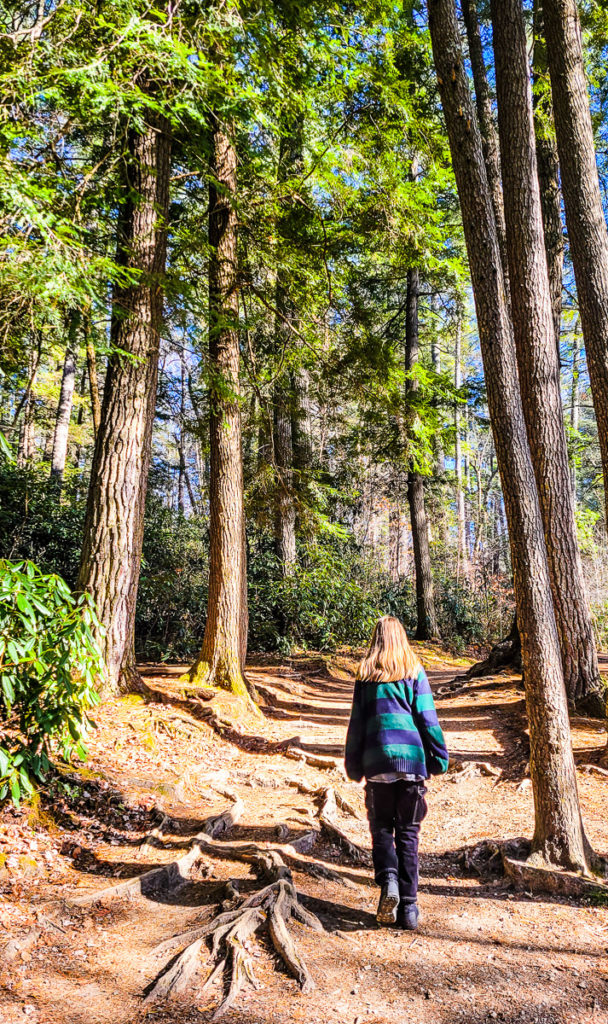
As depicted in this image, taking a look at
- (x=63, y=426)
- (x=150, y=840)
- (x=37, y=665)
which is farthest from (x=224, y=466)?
(x=63, y=426)

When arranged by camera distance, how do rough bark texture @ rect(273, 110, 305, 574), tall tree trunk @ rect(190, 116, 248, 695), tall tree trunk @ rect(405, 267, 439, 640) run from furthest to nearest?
tall tree trunk @ rect(405, 267, 439, 640) < rough bark texture @ rect(273, 110, 305, 574) < tall tree trunk @ rect(190, 116, 248, 695)

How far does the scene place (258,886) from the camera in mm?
3834

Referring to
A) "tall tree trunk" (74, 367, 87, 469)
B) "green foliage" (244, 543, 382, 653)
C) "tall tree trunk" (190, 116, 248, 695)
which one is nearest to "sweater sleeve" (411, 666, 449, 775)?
"tall tree trunk" (190, 116, 248, 695)

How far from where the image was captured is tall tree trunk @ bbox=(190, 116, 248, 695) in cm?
797

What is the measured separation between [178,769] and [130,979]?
3183mm

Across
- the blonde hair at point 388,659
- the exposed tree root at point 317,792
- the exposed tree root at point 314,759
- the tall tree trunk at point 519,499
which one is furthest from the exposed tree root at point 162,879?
the tall tree trunk at point 519,499

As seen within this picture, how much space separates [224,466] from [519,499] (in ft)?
16.4

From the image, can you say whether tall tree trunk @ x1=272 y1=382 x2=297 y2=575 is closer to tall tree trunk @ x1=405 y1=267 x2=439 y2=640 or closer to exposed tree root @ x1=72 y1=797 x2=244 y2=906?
tall tree trunk @ x1=405 y1=267 x2=439 y2=640

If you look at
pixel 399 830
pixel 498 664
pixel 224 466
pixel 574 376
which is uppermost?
pixel 574 376

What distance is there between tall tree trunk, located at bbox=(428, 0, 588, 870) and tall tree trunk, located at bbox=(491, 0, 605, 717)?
0.62m

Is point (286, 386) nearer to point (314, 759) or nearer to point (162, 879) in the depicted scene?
point (314, 759)

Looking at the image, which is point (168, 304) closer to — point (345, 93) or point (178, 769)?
point (345, 93)

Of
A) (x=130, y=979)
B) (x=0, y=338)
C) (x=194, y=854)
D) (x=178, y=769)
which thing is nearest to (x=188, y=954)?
(x=130, y=979)

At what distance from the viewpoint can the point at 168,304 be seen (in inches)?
310
